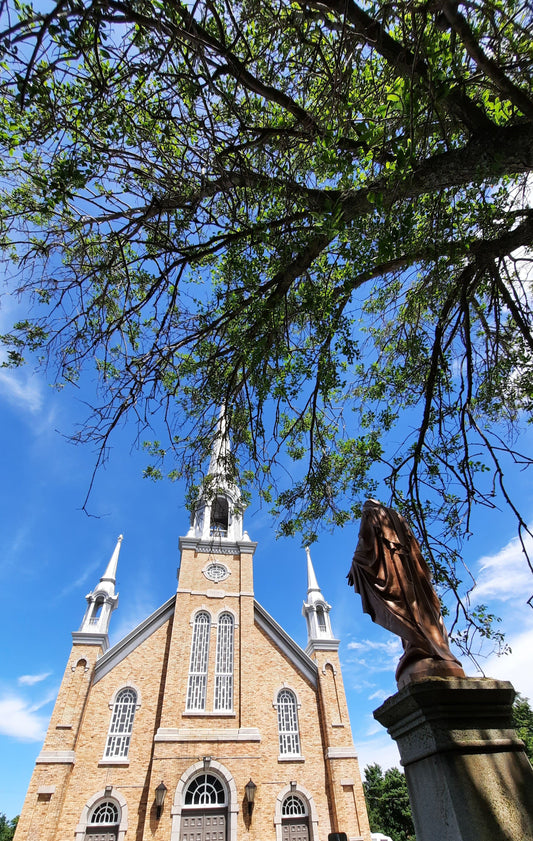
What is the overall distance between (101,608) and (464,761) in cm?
1603

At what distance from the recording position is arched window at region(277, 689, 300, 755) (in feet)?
45.9

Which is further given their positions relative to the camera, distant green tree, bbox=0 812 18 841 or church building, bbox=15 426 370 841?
distant green tree, bbox=0 812 18 841

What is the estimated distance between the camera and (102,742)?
43.0ft

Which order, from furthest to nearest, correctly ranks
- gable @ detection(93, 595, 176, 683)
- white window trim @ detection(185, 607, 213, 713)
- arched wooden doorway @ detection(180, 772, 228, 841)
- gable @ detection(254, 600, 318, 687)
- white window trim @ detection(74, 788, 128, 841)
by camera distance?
gable @ detection(254, 600, 318, 687), gable @ detection(93, 595, 176, 683), white window trim @ detection(185, 607, 213, 713), arched wooden doorway @ detection(180, 772, 228, 841), white window trim @ detection(74, 788, 128, 841)

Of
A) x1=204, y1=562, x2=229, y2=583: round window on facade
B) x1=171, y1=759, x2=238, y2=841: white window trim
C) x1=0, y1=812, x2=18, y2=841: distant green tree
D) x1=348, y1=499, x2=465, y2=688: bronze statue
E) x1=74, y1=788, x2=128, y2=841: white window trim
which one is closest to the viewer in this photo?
x1=348, y1=499, x2=465, y2=688: bronze statue

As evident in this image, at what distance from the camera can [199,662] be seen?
14836mm

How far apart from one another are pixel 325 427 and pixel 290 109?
5.13m

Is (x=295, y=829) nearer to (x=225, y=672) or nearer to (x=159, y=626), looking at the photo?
(x=225, y=672)

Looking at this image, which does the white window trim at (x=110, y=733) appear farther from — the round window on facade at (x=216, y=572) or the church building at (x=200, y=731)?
the round window on facade at (x=216, y=572)

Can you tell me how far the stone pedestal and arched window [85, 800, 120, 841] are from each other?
44.8 feet

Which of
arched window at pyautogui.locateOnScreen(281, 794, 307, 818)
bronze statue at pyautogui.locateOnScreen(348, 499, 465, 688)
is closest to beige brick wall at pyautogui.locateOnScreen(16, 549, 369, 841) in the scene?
arched window at pyautogui.locateOnScreen(281, 794, 307, 818)

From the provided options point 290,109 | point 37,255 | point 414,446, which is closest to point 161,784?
point 414,446

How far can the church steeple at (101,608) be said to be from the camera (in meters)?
15.1

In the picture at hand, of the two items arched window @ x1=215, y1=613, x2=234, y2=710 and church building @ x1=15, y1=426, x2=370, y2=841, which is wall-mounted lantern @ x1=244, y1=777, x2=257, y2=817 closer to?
church building @ x1=15, y1=426, x2=370, y2=841
